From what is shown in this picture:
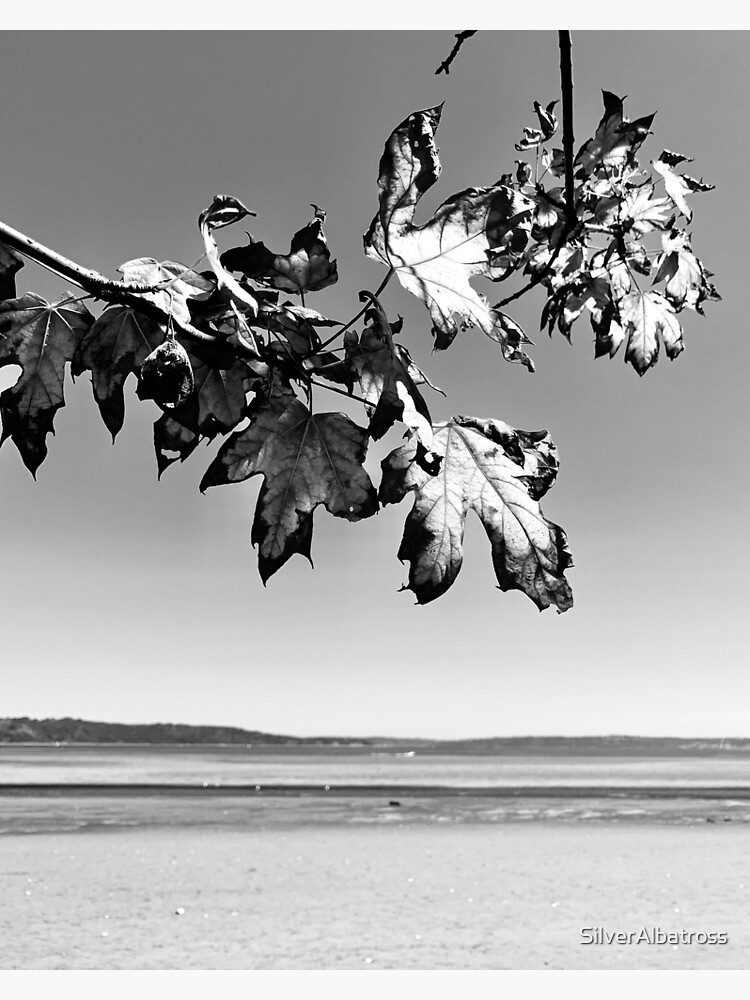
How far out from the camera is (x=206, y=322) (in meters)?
0.50

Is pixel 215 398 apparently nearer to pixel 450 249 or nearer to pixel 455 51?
pixel 450 249

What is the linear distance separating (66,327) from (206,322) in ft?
0.46

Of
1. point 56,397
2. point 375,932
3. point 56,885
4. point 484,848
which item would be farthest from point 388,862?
point 56,397

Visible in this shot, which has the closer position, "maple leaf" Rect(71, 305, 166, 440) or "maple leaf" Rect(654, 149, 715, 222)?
"maple leaf" Rect(71, 305, 166, 440)

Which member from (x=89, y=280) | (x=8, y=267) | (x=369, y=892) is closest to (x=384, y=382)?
(x=89, y=280)

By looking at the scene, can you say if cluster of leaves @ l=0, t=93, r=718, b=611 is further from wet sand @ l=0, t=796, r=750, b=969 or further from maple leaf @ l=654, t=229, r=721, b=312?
wet sand @ l=0, t=796, r=750, b=969

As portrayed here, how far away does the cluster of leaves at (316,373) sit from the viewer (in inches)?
19.1

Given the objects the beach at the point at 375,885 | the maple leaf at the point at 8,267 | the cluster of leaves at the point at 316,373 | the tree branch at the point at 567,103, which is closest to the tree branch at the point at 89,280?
the cluster of leaves at the point at 316,373

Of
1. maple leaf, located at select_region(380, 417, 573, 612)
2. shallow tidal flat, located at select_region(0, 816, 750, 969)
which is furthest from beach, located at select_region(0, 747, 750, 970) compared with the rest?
maple leaf, located at select_region(380, 417, 573, 612)

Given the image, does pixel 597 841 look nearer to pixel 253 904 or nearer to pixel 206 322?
pixel 253 904

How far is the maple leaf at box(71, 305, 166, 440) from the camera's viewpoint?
0.56 meters

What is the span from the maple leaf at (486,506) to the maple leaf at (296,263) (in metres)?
0.12

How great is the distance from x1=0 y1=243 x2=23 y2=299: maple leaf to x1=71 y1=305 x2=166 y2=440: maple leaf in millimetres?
65

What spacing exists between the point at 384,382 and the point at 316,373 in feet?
0.16
